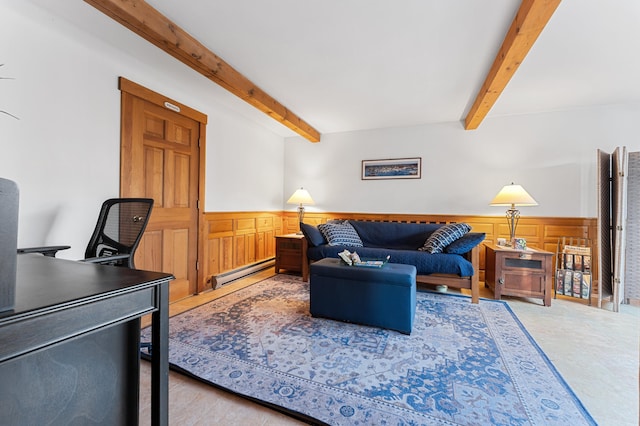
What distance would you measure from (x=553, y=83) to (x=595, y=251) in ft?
7.04

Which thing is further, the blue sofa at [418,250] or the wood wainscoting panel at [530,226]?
the wood wainscoting panel at [530,226]

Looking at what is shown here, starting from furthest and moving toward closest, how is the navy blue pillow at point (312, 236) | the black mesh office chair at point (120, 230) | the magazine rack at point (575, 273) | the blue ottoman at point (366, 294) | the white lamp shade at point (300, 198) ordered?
the white lamp shade at point (300, 198) < the navy blue pillow at point (312, 236) < the magazine rack at point (575, 273) < the blue ottoman at point (366, 294) < the black mesh office chair at point (120, 230)

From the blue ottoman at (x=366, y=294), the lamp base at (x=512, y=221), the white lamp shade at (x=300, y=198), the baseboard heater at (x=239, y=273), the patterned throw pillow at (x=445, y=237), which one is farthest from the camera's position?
the white lamp shade at (x=300, y=198)

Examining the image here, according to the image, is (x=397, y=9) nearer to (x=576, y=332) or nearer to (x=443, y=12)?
(x=443, y=12)

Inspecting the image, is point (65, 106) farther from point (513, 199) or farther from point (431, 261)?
point (513, 199)

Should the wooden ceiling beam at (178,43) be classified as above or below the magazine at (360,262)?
above

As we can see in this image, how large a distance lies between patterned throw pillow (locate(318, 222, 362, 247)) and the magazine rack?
235 centimetres

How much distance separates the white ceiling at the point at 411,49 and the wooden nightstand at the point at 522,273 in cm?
179

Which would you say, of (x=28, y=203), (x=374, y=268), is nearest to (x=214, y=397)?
(x=374, y=268)

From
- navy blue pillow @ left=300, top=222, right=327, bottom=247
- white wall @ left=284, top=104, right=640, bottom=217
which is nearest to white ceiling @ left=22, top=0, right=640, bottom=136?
white wall @ left=284, top=104, right=640, bottom=217

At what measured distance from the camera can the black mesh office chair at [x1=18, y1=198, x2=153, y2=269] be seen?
1829 mm

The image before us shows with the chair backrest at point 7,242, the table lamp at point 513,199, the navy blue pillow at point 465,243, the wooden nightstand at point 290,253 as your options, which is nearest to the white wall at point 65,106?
the chair backrest at point 7,242

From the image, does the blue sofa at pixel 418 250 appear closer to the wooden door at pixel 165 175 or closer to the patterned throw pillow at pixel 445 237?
the patterned throw pillow at pixel 445 237

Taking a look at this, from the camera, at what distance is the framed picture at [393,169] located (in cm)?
436
